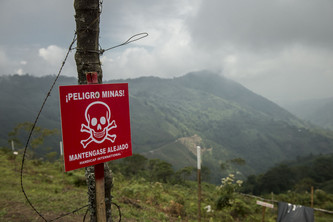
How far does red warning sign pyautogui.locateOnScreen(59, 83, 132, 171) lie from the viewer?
223cm

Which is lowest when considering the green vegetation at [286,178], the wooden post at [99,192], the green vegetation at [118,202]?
the green vegetation at [286,178]

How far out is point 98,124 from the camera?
244 centimetres

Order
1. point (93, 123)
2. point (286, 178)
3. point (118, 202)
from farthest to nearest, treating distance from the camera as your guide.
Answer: point (286, 178) → point (118, 202) → point (93, 123)

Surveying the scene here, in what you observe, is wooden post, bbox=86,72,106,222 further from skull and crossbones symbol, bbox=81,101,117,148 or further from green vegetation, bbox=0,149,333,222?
green vegetation, bbox=0,149,333,222

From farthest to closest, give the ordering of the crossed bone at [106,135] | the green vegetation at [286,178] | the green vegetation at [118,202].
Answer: the green vegetation at [286,178]
the green vegetation at [118,202]
the crossed bone at [106,135]

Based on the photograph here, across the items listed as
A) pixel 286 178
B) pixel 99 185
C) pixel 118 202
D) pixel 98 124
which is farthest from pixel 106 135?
pixel 286 178

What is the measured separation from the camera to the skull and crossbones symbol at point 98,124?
93.2 inches

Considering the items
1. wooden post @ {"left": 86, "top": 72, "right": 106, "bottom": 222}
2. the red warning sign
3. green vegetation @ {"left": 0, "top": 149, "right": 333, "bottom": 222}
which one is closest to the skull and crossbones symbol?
the red warning sign

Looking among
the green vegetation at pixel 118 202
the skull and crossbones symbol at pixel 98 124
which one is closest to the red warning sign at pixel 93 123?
the skull and crossbones symbol at pixel 98 124

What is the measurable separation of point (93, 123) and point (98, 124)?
2.4 inches

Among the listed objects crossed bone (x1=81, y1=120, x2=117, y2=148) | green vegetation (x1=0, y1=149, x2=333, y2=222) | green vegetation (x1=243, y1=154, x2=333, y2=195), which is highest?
crossed bone (x1=81, y1=120, x2=117, y2=148)

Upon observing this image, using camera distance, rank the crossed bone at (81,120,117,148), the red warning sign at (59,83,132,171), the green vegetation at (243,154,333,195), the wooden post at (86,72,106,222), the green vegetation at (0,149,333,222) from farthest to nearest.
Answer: the green vegetation at (243,154,333,195) < the green vegetation at (0,149,333,222) < the wooden post at (86,72,106,222) < the crossed bone at (81,120,117,148) < the red warning sign at (59,83,132,171)

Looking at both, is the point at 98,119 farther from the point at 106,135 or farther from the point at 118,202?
the point at 118,202

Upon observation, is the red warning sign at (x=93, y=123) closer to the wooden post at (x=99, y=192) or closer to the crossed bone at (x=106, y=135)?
the crossed bone at (x=106, y=135)
